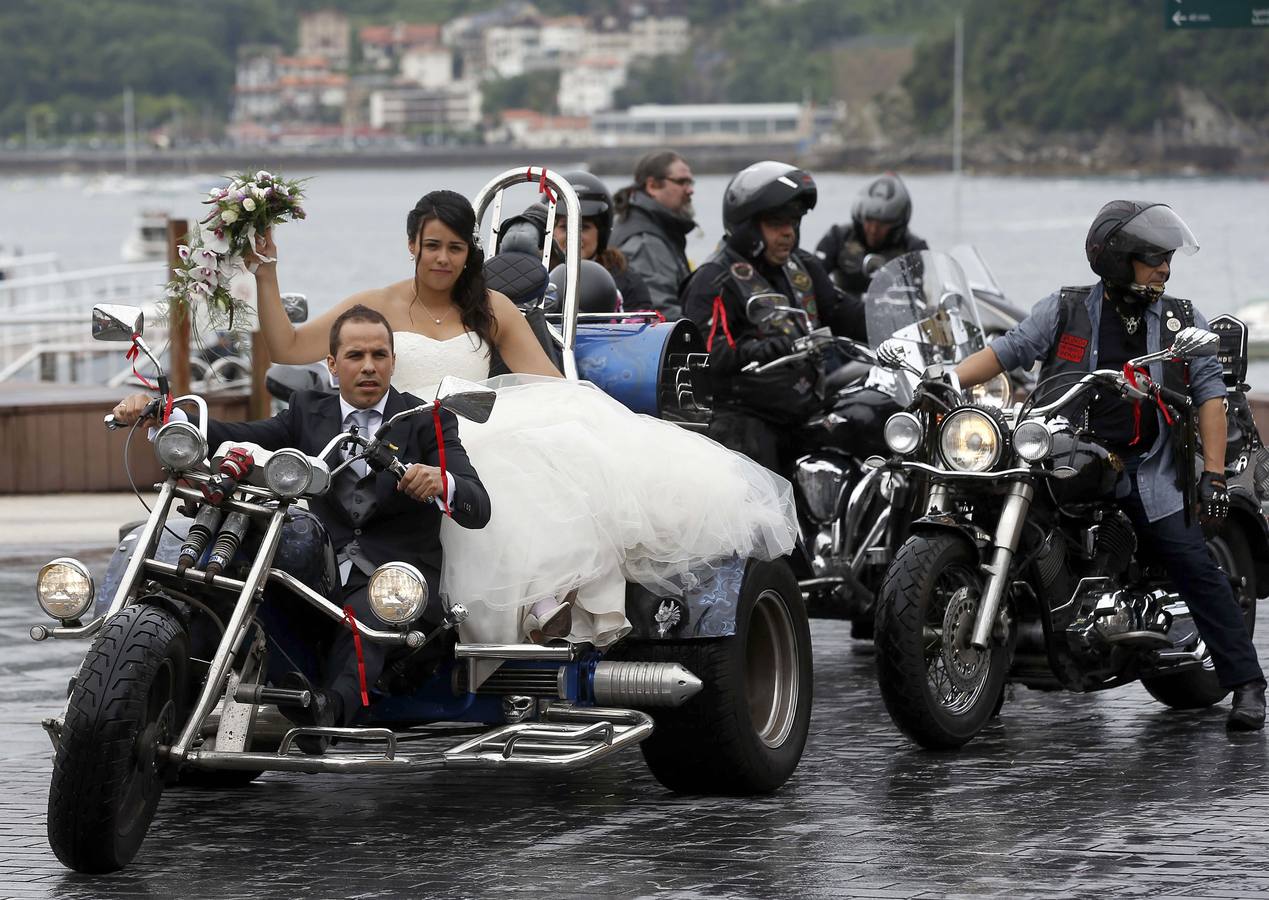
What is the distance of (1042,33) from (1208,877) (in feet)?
403

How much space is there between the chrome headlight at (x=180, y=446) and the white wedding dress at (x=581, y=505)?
2.66 ft

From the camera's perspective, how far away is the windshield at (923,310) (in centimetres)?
945

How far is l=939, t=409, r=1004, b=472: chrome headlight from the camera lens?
25.9 feet

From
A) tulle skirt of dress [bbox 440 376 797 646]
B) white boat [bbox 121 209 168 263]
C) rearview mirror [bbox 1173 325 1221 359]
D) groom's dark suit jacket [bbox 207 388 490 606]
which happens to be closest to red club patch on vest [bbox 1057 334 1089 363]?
rearview mirror [bbox 1173 325 1221 359]

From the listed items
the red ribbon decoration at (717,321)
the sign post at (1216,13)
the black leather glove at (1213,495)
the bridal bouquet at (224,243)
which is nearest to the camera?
the bridal bouquet at (224,243)

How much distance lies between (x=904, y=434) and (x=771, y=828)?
5.70 feet

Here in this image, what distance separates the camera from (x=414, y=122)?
198 m

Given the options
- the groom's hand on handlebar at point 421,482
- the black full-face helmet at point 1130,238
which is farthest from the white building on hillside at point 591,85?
the groom's hand on handlebar at point 421,482

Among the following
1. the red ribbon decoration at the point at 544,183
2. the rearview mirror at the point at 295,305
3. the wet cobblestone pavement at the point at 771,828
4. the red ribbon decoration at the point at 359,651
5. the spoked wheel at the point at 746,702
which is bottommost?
the wet cobblestone pavement at the point at 771,828

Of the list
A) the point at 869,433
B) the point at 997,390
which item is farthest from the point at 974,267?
the point at 869,433

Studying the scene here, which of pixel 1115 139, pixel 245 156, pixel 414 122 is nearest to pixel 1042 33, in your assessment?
pixel 1115 139

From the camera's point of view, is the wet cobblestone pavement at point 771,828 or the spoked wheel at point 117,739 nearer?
the spoked wheel at point 117,739

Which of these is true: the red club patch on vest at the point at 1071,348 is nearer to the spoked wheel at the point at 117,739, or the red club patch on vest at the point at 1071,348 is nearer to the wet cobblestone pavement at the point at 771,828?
the wet cobblestone pavement at the point at 771,828

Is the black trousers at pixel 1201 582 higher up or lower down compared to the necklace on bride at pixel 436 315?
lower down
